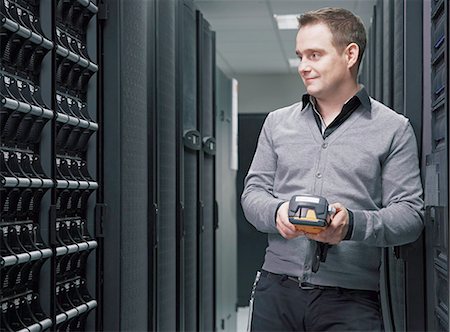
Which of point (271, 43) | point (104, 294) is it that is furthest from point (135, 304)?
point (271, 43)

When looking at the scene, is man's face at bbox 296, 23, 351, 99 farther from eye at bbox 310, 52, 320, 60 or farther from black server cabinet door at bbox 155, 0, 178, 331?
black server cabinet door at bbox 155, 0, 178, 331

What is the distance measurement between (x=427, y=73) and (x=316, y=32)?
51 centimetres

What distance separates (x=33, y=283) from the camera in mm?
2385

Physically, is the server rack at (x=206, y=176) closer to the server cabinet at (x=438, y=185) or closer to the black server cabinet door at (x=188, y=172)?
the black server cabinet door at (x=188, y=172)

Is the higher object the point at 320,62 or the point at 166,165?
the point at 320,62

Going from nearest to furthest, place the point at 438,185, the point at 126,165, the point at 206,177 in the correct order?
1. the point at 438,185
2. the point at 126,165
3. the point at 206,177

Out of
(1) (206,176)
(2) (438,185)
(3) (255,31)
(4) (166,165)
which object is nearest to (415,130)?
(2) (438,185)

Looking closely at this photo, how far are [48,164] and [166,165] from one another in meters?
1.25

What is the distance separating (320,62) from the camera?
6.76 feet

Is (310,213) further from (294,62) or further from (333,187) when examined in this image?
(294,62)

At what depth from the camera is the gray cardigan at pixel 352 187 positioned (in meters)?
1.98

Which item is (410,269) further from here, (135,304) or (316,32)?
(135,304)

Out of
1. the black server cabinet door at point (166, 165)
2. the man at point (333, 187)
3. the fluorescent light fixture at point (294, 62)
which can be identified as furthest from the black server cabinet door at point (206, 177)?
the fluorescent light fixture at point (294, 62)

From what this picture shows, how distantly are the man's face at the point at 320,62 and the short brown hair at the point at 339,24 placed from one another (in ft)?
0.04
